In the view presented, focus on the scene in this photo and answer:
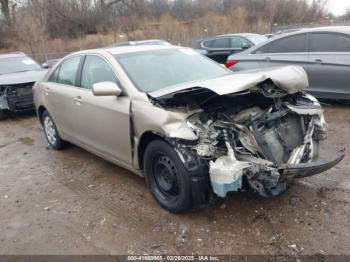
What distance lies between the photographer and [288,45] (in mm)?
7039

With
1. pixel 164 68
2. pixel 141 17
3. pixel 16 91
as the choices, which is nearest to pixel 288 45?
pixel 164 68

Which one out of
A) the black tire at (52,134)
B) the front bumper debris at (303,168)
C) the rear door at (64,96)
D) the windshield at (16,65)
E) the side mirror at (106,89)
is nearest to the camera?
the front bumper debris at (303,168)

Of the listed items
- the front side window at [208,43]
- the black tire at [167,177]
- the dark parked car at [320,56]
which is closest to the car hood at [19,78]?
the dark parked car at [320,56]

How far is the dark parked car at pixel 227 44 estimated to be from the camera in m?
11.7

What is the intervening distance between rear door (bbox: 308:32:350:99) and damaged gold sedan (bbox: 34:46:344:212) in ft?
9.69

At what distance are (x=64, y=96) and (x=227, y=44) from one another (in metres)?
8.41

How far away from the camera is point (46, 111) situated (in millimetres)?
5789

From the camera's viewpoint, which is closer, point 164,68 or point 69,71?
point 164,68

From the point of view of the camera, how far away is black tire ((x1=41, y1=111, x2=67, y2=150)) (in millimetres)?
5656

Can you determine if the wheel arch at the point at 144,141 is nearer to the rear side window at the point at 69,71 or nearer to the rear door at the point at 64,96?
the rear door at the point at 64,96

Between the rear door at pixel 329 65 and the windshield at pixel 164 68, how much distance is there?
2834mm

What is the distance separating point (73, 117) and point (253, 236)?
115 inches

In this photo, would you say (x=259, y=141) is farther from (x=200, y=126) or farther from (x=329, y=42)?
(x=329, y=42)

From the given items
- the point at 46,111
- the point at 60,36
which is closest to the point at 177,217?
the point at 46,111
